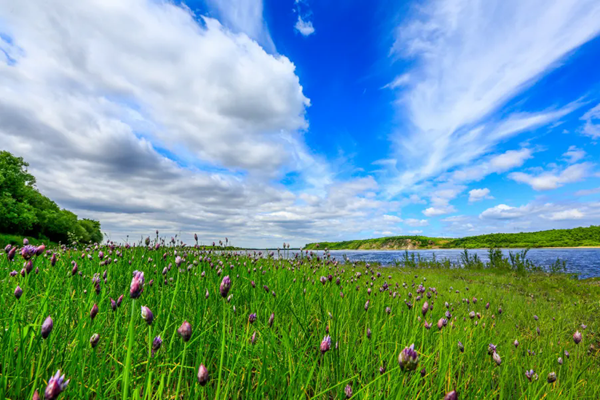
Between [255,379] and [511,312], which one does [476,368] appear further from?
[511,312]

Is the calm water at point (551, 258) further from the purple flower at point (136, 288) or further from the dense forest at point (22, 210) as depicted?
the dense forest at point (22, 210)

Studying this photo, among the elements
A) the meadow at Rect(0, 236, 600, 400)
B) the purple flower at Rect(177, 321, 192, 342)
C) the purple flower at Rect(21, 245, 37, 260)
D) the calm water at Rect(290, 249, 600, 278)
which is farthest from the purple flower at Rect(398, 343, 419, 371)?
the calm water at Rect(290, 249, 600, 278)

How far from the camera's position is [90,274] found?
4.55 m

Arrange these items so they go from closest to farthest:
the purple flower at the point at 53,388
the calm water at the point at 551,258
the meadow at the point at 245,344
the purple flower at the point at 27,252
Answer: the purple flower at the point at 53,388 → the meadow at the point at 245,344 → the purple flower at the point at 27,252 → the calm water at the point at 551,258

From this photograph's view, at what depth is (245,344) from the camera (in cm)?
223

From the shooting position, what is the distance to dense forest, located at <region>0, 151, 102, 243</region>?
27875 millimetres

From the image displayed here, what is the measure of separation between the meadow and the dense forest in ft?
91.5

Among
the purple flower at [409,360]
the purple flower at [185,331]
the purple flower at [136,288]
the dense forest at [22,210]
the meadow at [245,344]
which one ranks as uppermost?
the dense forest at [22,210]

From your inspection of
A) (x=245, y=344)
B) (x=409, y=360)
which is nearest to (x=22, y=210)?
(x=245, y=344)

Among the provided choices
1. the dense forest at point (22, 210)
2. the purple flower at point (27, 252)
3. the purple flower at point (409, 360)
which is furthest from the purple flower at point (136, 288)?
the dense forest at point (22, 210)

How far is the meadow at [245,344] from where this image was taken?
178cm

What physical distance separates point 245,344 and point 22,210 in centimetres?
3957

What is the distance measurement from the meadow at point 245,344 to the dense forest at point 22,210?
27.9 metres

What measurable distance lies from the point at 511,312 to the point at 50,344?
28.5 ft
